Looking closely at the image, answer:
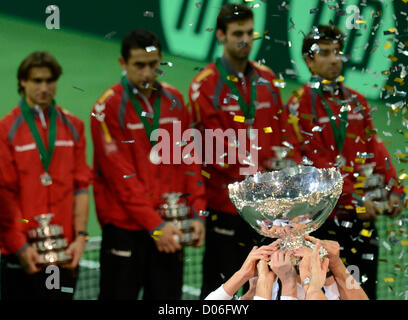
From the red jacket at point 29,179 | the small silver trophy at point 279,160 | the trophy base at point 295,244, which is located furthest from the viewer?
the small silver trophy at point 279,160

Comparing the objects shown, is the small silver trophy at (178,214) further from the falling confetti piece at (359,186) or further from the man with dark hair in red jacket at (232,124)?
the falling confetti piece at (359,186)

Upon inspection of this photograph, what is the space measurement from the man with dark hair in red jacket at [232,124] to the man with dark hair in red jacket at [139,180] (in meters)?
0.08

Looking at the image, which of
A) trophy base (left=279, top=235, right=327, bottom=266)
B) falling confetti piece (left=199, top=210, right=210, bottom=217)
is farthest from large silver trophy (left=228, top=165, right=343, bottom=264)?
falling confetti piece (left=199, top=210, right=210, bottom=217)

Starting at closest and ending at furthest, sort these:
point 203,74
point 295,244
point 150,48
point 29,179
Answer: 1. point 295,244
2. point 29,179
3. point 150,48
4. point 203,74

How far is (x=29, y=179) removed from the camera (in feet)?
10.7

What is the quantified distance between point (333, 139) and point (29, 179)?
1.26 metres

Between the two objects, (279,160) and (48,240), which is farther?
(279,160)

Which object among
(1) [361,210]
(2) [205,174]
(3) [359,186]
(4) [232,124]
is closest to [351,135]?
(3) [359,186]

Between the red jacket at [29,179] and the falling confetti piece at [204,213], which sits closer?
the red jacket at [29,179]

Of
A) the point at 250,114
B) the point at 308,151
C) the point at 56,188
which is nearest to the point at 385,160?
the point at 308,151

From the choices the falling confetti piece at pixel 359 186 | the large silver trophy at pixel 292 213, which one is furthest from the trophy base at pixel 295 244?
the falling confetti piece at pixel 359 186

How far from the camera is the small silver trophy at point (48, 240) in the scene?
328 cm

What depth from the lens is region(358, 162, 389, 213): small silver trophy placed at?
355cm

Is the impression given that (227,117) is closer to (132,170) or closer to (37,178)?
(132,170)
